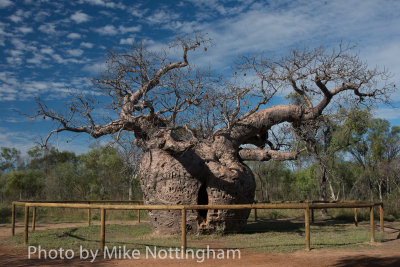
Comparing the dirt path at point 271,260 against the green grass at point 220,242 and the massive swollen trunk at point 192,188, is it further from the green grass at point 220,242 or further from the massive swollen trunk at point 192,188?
the massive swollen trunk at point 192,188

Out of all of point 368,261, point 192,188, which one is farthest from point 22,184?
point 368,261

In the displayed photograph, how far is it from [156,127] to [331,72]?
4893 mm

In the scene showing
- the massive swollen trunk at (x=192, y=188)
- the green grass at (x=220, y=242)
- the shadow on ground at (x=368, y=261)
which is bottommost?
the green grass at (x=220, y=242)

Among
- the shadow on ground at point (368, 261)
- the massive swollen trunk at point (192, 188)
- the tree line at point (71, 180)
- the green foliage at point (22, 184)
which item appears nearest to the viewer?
the shadow on ground at point (368, 261)

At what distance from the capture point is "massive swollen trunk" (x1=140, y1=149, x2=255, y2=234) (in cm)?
880

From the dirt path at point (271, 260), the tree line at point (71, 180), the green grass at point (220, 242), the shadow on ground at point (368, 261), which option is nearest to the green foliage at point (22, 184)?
the tree line at point (71, 180)

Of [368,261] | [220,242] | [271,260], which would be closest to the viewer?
[368,261]

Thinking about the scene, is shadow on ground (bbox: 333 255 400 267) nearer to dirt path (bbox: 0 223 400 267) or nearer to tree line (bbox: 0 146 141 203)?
dirt path (bbox: 0 223 400 267)

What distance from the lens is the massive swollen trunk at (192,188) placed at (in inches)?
347

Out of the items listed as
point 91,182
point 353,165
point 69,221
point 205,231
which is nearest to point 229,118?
point 205,231

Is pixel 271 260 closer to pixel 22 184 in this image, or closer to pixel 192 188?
pixel 192 188

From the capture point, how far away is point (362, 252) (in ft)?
20.7

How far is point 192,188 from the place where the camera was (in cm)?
893

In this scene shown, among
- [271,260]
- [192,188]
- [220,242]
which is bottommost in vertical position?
[220,242]
